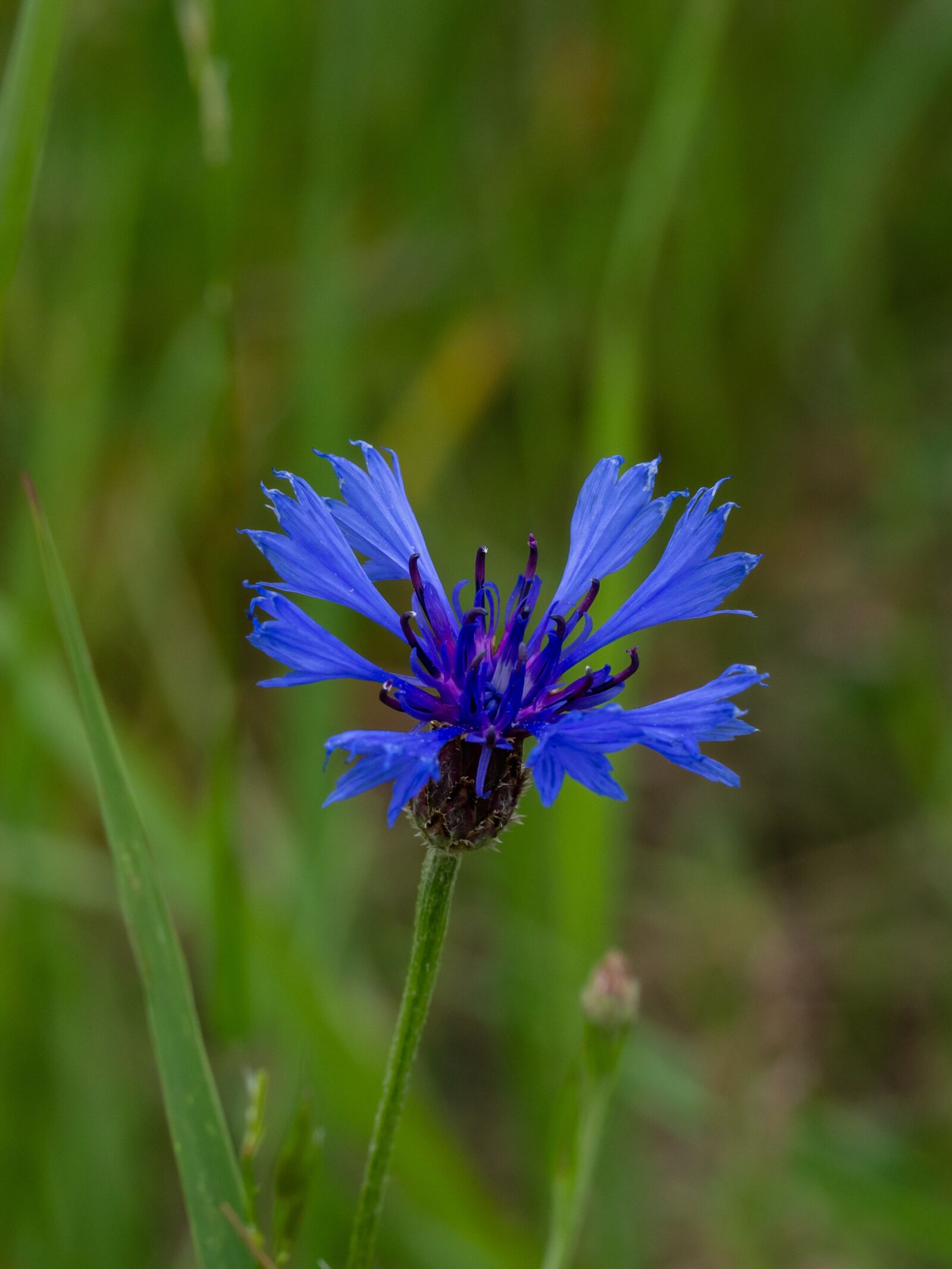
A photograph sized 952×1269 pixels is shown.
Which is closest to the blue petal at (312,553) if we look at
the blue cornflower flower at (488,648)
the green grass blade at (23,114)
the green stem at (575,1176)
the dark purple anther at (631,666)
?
the blue cornflower flower at (488,648)

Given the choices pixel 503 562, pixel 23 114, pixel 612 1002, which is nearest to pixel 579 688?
pixel 612 1002

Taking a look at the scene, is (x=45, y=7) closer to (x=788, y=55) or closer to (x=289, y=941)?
(x=289, y=941)

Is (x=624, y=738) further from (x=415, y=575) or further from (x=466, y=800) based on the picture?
(x=415, y=575)

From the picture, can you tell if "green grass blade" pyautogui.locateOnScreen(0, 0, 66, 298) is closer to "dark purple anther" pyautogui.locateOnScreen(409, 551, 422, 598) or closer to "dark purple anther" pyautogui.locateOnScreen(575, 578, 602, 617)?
"dark purple anther" pyautogui.locateOnScreen(409, 551, 422, 598)

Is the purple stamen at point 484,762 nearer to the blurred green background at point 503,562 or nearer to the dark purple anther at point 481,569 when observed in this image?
the dark purple anther at point 481,569

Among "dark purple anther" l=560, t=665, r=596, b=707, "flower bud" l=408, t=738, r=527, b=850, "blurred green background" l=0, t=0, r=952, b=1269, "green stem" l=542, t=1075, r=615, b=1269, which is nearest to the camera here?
"flower bud" l=408, t=738, r=527, b=850

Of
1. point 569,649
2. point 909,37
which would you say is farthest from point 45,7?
point 909,37

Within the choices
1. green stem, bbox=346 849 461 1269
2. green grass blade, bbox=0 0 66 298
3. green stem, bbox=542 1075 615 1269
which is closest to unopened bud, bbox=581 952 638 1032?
green stem, bbox=542 1075 615 1269
